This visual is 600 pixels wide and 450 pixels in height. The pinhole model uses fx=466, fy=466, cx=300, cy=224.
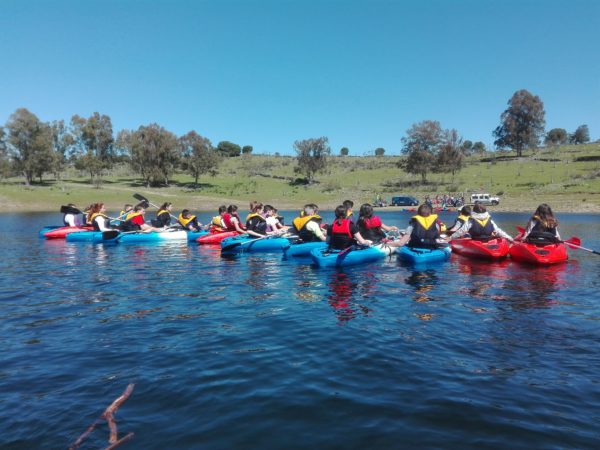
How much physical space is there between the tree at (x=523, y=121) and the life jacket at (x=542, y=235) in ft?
221

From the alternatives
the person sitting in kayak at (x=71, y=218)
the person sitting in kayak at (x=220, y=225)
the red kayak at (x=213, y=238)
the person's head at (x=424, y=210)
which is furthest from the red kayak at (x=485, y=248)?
the person sitting in kayak at (x=71, y=218)

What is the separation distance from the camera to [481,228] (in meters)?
14.4

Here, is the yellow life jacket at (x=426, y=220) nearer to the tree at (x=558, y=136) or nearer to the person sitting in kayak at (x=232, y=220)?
the person sitting in kayak at (x=232, y=220)

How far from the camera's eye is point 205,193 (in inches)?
2298

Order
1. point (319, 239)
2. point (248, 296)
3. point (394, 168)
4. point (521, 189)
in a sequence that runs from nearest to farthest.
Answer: point (248, 296) → point (319, 239) → point (521, 189) → point (394, 168)

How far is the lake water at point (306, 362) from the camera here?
446 centimetres

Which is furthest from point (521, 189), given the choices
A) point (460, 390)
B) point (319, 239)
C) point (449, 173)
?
point (460, 390)

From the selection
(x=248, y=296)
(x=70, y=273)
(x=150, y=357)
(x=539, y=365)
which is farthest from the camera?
(x=70, y=273)

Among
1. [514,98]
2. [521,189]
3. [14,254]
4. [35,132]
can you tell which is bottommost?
[14,254]

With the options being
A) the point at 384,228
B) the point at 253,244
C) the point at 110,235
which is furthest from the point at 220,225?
the point at 384,228

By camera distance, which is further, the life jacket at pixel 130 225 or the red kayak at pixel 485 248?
the life jacket at pixel 130 225

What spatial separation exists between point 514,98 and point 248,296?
77.4 metres

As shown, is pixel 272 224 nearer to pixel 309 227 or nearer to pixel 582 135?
pixel 309 227

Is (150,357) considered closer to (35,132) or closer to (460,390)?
(460,390)
